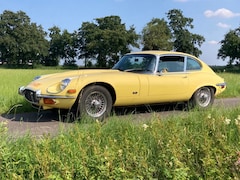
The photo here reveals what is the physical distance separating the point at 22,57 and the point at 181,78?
75.6m

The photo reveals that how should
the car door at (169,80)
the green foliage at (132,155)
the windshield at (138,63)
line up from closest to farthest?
the green foliage at (132,155), the car door at (169,80), the windshield at (138,63)

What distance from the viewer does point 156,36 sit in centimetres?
6594

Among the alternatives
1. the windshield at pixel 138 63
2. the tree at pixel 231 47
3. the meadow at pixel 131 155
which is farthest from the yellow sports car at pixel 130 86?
the tree at pixel 231 47

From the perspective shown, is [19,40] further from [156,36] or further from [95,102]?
[95,102]

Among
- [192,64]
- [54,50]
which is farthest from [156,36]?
[192,64]

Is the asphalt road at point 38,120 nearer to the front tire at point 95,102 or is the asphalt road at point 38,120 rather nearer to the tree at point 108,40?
the front tire at point 95,102

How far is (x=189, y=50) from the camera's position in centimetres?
7544

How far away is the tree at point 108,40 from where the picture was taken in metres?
68.3

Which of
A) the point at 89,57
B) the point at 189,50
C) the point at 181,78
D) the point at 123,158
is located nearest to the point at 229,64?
the point at 189,50

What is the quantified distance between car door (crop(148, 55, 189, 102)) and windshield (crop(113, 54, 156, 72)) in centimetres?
17

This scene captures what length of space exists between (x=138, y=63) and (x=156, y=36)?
5950 centimetres

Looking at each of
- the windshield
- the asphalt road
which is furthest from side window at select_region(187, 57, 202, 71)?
the asphalt road

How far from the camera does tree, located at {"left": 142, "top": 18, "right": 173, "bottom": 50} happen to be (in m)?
65.6

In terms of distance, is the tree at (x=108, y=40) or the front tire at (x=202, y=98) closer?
the front tire at (x=202, y=98)
